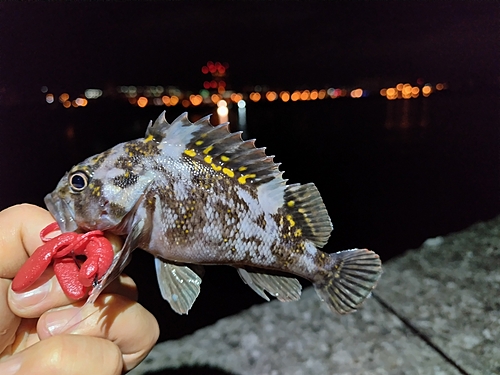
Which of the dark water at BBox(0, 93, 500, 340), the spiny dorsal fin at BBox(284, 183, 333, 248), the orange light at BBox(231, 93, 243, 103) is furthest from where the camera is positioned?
the orange light at BBox(231, 93, 243, 103)

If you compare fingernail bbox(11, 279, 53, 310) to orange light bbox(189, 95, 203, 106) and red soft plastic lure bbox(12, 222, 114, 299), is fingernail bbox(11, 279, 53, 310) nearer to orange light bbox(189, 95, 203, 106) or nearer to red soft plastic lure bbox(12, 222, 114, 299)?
red soft plastic lure bbox(12, 222, 114, 299)

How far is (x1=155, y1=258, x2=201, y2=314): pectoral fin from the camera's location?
113 centimetres

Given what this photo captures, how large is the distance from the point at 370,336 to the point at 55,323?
247 centimetres

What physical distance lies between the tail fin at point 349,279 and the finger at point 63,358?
768mm

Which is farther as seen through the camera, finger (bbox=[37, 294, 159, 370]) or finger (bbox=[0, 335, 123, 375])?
finger (bbox=[37, 294, 159, 370])

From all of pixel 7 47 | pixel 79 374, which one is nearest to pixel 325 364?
pixel 79 374

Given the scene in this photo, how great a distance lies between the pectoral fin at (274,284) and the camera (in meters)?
1.21

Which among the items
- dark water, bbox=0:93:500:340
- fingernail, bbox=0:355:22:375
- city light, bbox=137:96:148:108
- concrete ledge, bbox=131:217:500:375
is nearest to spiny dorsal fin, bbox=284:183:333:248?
fingernail, bbox=0:355:22:375

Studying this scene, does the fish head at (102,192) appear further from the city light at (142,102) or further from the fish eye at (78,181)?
the city light at (142,102)

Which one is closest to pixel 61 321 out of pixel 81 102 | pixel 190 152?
pixel 190 152

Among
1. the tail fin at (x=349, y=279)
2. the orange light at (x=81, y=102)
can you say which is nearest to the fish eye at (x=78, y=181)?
the tail fin at (x=349, y=279)

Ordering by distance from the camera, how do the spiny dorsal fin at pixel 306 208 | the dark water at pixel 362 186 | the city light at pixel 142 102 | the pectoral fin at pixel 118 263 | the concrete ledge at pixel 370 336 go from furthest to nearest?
the city light at pixel 142 102
the dark water at pixel 362 186
the concrete ledge at pixel 370 336
the spiny dorsal fin at pixel 306 208
the pectoral fin at pixel 118 263

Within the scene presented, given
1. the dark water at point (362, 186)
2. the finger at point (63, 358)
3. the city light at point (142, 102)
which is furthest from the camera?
the city light at point (142, 102)

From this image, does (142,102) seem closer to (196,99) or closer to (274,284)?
(196,99)
